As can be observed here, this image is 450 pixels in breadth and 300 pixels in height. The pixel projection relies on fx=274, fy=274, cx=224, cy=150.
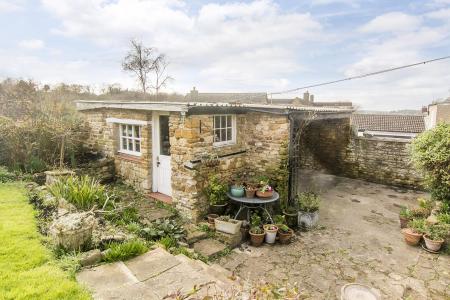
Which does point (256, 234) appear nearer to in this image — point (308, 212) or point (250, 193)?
point (250, 193)

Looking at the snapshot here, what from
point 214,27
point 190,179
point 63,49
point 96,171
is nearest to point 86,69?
point 63,49

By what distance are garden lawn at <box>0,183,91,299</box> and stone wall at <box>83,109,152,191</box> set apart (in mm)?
3483

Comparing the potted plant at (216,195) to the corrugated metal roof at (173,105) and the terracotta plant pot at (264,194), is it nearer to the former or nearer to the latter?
the terracotta plant pot at (264,194)

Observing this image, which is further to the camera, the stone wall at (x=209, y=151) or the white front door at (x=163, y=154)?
the white front door at (x=163, y=154)

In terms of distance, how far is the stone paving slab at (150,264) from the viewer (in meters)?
3.81

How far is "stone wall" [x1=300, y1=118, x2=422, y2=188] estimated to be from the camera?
11.2 metres

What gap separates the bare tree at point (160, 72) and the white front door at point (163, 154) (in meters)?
17.2

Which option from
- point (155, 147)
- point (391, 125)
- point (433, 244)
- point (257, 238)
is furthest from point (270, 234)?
point (391, 125)

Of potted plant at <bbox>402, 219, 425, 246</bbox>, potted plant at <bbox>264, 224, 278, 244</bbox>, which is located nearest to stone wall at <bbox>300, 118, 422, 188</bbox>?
potted plant at <bbox>402, 219, 425, 246</bbox>

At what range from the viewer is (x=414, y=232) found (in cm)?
651

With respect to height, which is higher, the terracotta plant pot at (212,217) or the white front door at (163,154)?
the white front door at (163,154)

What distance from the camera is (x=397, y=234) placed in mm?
7105

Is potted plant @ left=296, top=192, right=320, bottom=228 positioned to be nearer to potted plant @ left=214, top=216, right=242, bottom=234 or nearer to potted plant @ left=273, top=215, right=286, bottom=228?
potted plant @ left=273, top=215, right=286, bottom=228

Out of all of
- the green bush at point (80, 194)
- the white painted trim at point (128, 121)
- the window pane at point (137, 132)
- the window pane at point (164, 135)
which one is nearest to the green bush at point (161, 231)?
the green bush at point (80, 194)
